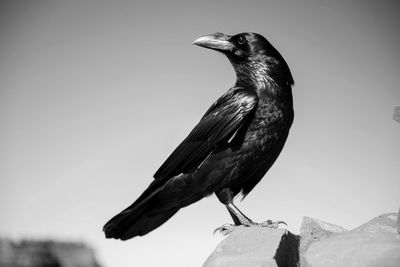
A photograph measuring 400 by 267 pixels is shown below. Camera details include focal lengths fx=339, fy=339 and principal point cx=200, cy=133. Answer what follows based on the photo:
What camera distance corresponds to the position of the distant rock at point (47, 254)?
4.51 meters

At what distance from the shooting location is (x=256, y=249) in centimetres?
271

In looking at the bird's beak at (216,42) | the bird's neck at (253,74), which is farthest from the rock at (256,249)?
the bird's beak at (216,42)

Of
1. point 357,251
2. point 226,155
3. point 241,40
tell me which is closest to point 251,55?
point 241,40

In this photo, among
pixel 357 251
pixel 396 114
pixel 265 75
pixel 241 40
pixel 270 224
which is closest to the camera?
pixel 357 251

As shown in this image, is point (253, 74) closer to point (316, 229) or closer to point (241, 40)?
point (241, 40)

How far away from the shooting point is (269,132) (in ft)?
11.6

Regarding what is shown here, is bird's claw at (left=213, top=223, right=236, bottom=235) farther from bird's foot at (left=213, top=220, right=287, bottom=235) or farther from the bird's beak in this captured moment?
the bird's beak

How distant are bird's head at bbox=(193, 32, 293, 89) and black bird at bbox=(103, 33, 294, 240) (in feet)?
0.06

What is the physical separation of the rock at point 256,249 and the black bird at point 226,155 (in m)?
0.56

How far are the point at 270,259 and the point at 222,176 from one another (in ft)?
3.80

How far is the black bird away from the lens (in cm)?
352

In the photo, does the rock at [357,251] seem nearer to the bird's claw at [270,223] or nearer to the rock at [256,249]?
the rock at [256,249]

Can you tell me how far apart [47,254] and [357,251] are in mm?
4255

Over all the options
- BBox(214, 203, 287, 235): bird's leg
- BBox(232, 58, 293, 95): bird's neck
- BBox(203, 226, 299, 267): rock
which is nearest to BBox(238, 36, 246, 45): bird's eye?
BBox(232, 58, 293, 95): bird's neck
